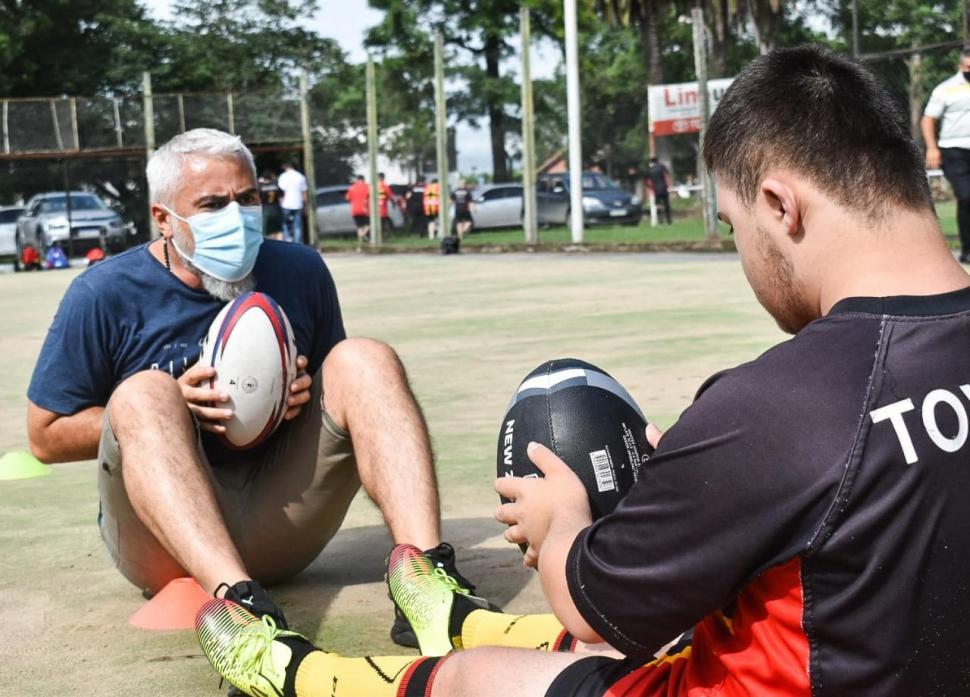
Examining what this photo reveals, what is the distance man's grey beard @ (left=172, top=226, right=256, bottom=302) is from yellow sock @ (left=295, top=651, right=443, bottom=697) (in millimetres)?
1493

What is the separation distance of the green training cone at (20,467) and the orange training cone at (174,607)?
2700 mm

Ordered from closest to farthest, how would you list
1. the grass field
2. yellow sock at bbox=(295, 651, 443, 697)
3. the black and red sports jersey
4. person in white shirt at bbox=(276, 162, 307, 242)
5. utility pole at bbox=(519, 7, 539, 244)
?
the black and red sports jersey → yellow sock at bbox=(295, 651, 443, 697) → the grass field → utility pole at bbox=(519, 7, 539, 244) → person in white shirt at bbox=(276, 162, 307, 242)

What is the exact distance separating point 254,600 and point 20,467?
3.61 metres

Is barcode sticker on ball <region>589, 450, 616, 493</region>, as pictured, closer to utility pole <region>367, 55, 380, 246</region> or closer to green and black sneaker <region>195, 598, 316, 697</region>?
green and black sneaker <region>195, 598, 316, 697</region>

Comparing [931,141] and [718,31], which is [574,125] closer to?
[931,141]

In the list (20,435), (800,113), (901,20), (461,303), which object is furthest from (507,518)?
(901,20)

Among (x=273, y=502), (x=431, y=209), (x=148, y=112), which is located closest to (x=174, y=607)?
(x=273, y=502)

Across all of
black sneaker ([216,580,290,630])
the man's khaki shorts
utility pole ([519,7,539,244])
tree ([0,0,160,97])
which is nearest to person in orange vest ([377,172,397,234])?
utility pole ([519,7,539,244])

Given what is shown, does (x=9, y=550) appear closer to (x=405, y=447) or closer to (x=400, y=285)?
(x=405, y=447)

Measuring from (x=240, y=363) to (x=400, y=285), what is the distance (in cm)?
1472

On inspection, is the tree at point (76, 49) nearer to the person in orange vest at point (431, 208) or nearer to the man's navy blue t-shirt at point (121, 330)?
the person in orange vest at point (431, 208)

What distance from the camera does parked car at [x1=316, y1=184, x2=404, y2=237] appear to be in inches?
1473

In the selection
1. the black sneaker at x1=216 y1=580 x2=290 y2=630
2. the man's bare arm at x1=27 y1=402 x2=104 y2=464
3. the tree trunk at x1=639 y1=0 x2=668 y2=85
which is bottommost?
the black sneaker at x1=216 y1=580 x2=290 y2=630

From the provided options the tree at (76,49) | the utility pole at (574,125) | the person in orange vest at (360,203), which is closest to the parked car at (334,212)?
the person in orange vest at (360,203)
